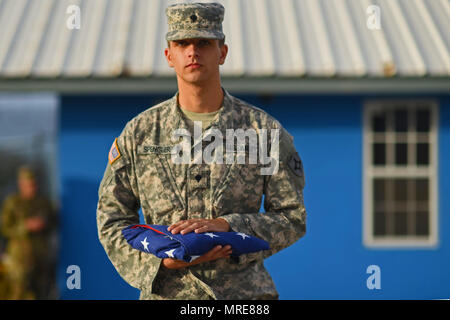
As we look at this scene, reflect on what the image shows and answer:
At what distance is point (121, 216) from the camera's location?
8.39 feet

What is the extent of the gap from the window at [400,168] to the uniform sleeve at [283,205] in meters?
4.25

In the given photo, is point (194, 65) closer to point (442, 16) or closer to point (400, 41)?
point (400, 41)

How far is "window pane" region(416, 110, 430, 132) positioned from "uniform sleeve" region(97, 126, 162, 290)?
490 cm

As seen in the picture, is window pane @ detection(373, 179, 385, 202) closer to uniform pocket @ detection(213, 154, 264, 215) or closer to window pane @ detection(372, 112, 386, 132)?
window pane @ detection(372, 112, 386, 132)

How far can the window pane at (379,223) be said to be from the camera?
22.4 ft

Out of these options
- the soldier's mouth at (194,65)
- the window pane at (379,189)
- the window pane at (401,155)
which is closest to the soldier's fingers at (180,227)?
the soldier's mouth at (194,65)

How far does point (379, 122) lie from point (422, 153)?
0.58 m

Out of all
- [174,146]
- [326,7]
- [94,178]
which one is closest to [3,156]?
[94,178]

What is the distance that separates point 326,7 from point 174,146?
5.26 meters

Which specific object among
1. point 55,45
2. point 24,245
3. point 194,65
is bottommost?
point 24,245

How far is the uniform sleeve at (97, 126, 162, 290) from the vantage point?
2.54 m

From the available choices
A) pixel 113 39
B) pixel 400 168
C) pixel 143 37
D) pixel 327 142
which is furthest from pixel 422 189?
pixel 113 39
